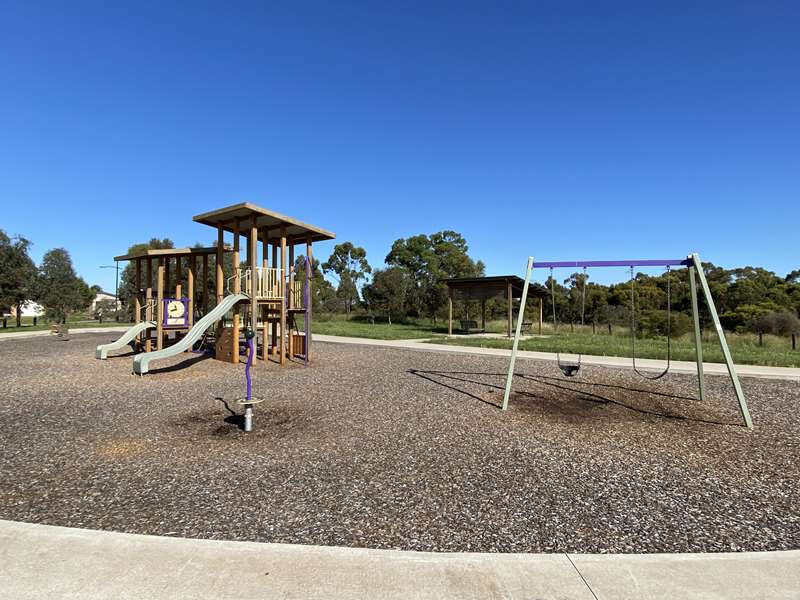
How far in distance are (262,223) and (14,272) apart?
27.0 meters

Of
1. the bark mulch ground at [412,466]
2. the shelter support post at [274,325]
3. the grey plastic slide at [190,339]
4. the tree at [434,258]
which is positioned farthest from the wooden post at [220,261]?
the tree at [434,258]

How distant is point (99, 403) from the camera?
7422 millimetres

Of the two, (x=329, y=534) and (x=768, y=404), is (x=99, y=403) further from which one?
(x=768, y=404)

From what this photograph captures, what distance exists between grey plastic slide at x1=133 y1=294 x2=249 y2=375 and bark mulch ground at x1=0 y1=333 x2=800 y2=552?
1040mm

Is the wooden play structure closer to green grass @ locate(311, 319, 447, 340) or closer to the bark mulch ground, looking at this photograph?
the bark mulch ground

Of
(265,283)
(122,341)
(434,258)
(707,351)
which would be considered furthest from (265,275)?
(434,258)

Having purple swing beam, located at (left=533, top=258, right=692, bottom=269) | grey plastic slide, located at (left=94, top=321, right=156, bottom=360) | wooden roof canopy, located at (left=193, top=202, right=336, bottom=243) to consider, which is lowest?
grey plastic slide, located at (left=94, top=321, right=156, bottom=360)

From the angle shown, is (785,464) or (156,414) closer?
(785,464)

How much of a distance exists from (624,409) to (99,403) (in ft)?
30.3

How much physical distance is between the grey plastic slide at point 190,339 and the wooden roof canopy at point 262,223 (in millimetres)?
2359

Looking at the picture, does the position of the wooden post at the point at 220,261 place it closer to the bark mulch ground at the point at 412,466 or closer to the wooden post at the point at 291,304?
the wooden post at the point at 291,304

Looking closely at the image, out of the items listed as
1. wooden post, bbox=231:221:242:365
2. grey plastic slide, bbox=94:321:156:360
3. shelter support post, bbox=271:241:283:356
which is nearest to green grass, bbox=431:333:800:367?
shelter support post, bbox=271:241:283:356

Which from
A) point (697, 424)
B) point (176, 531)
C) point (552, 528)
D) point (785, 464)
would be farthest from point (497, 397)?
point (176, 531)

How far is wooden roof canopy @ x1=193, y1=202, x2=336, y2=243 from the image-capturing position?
11597 mm
